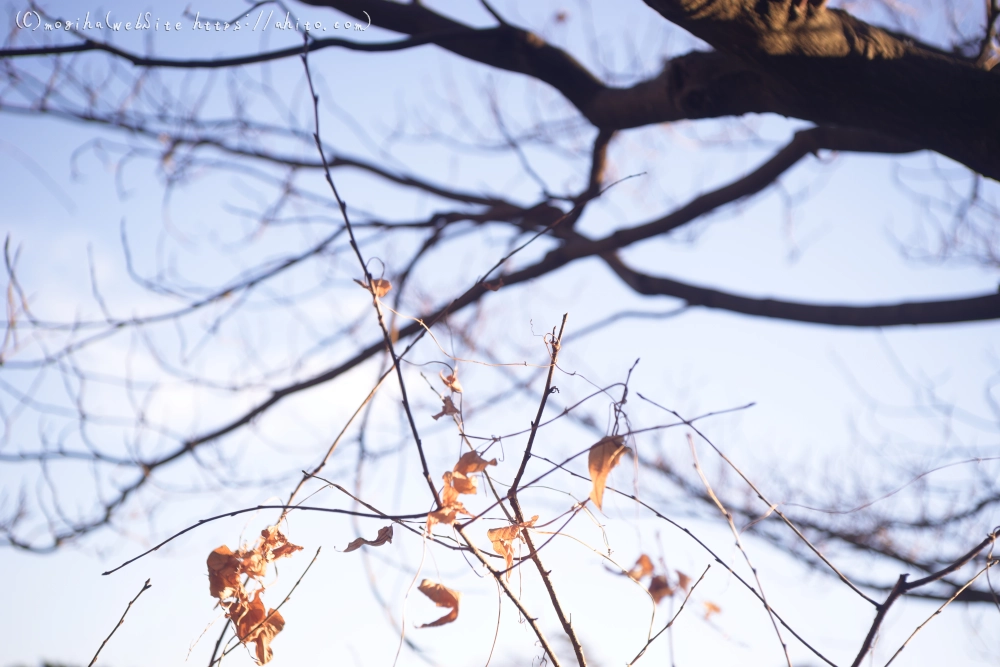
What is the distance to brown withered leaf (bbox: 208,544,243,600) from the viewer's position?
2.58 feet

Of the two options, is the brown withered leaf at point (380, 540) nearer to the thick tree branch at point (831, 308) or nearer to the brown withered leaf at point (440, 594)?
the brown withered leaf at point (440, 594)

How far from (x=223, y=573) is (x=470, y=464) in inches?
13.7

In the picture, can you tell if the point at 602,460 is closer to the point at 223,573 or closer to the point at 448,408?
the point at 448,408

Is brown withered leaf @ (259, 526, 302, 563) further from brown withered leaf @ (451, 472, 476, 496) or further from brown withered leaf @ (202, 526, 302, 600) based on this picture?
brown withered leaf @ (451, 472, 476, 496)

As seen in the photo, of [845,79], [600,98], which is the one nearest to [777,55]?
[845,79]

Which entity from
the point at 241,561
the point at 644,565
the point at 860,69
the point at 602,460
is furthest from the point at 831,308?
the point at 241,561

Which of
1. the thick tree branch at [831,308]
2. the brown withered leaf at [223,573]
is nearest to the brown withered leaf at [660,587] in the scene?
the brown withered leaf at [223,573]

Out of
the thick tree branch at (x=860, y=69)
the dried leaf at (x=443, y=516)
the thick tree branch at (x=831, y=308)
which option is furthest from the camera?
the thick tree branch at (x=831, y=308)

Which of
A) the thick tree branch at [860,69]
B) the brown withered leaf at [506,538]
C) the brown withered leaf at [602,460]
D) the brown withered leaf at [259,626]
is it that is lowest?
the brown withered leaf at [259,626]

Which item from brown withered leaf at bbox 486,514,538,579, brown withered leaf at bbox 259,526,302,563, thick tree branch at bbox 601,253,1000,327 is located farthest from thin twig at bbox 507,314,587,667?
thick tree branch at bbox 601,253,1000,327

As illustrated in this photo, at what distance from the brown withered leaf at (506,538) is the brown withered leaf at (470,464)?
0.28 feet

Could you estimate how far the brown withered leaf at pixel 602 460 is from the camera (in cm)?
69

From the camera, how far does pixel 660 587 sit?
1103mm

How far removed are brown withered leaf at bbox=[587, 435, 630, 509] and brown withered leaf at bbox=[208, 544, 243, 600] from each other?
45 centimetres
